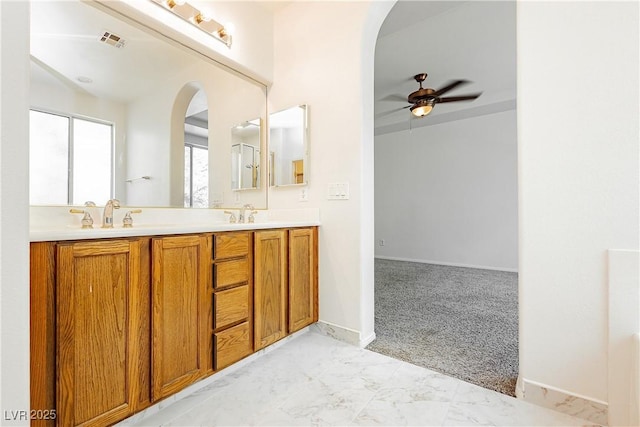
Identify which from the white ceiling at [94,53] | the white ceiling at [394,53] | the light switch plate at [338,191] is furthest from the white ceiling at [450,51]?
the white ceiling at [94,53]

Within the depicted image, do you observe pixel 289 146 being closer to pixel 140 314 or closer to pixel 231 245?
pixel 231 245

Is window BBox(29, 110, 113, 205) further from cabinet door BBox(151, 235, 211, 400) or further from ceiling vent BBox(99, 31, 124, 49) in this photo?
cabinet door BBox(151, 235, 211, 400)

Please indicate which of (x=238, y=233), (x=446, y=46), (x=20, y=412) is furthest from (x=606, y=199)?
(x=446, y=46)

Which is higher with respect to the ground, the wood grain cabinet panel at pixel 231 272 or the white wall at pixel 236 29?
the white wall at pixel 236 29

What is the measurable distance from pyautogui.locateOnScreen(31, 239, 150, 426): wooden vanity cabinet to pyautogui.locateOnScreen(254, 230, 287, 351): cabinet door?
59 cm

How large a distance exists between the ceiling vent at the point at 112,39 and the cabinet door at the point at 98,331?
1.26 metres

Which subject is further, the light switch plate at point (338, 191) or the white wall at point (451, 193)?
the white wall at point (451, 193)

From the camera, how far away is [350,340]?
192 cm

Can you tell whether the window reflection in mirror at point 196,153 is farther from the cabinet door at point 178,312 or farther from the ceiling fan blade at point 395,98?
the ceiling fan blade at point 395,98

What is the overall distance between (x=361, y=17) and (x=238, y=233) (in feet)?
5.42

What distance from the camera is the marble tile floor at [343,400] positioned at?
120cm

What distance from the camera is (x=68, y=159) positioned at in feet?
4.59

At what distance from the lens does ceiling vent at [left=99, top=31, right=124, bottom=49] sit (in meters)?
1.54

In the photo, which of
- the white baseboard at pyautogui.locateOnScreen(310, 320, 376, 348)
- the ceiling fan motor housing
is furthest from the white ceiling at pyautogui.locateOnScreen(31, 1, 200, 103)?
the ceiling fan motor housing
